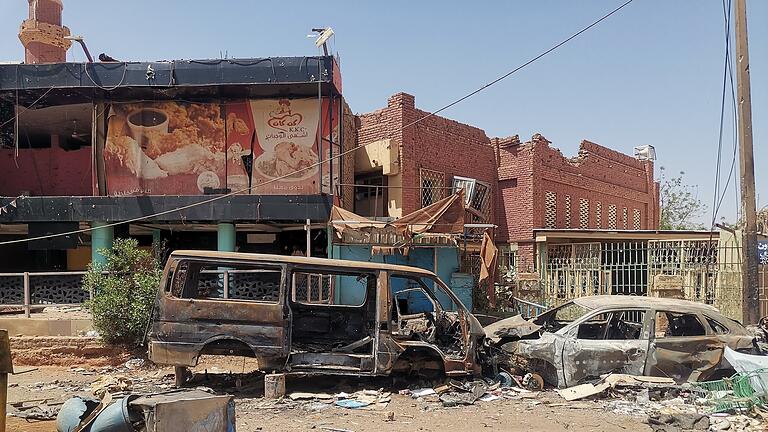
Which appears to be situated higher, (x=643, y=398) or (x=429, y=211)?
(x=429, y=211)

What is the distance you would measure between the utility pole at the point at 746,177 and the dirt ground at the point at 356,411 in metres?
3.65

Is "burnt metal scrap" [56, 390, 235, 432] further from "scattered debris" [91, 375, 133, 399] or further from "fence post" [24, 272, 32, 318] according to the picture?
"fence post" [24, 272, 32, 318]

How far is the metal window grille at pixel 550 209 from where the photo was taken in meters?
19.0

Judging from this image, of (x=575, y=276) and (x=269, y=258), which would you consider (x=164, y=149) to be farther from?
(x=575, y=276)

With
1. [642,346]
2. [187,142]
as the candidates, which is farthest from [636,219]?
[187,142]

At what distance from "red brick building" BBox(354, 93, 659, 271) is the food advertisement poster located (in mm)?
2094

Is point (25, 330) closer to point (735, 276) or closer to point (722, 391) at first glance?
point (722, 391)

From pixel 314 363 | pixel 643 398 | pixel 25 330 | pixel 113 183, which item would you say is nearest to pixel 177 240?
pixel 113 183

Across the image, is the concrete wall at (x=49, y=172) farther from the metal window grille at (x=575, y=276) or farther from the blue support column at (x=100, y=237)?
the metal window grille at (x=575, y=276)

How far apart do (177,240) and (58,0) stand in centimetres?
852

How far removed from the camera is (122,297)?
384 inches

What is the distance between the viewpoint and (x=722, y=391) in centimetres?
724

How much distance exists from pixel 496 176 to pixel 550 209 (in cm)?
228

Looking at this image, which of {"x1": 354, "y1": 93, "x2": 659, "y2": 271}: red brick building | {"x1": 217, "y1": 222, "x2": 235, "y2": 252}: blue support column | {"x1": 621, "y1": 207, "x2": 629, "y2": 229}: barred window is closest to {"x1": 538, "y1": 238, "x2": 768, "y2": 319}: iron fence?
{"x1": 354, "y1": 93, "x2": 659, "y2": 271}: red brick building
